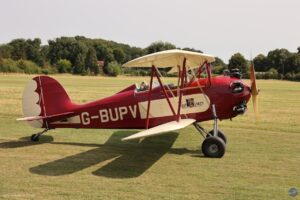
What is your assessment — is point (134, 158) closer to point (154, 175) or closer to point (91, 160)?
point (91, 160)

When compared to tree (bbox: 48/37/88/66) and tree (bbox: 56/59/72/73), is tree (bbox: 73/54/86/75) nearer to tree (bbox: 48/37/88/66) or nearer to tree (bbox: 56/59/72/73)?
tree (bbox: 48/37/88/66)

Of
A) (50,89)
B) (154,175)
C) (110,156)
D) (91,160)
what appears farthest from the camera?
(50,89)

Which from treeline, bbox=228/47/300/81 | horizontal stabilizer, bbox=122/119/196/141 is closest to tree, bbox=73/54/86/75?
treeline, bbox=228/47/300/81

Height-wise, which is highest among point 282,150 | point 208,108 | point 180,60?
point 180,60

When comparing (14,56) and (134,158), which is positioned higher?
(14,56)

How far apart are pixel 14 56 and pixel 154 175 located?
114586 millimetres

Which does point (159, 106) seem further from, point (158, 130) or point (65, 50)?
point (65, 50)

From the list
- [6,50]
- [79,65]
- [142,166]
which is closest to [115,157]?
[142,166]

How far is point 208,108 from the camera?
9.59m

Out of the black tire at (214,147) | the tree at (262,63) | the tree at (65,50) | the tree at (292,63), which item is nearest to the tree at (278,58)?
the tree at (292,63)

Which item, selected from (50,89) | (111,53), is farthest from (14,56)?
(50,89)

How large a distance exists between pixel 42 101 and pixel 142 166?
13.2ft

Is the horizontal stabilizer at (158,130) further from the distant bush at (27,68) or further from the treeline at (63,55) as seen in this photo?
the treeline at (63,55)

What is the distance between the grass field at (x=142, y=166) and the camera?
6086 millimetres
